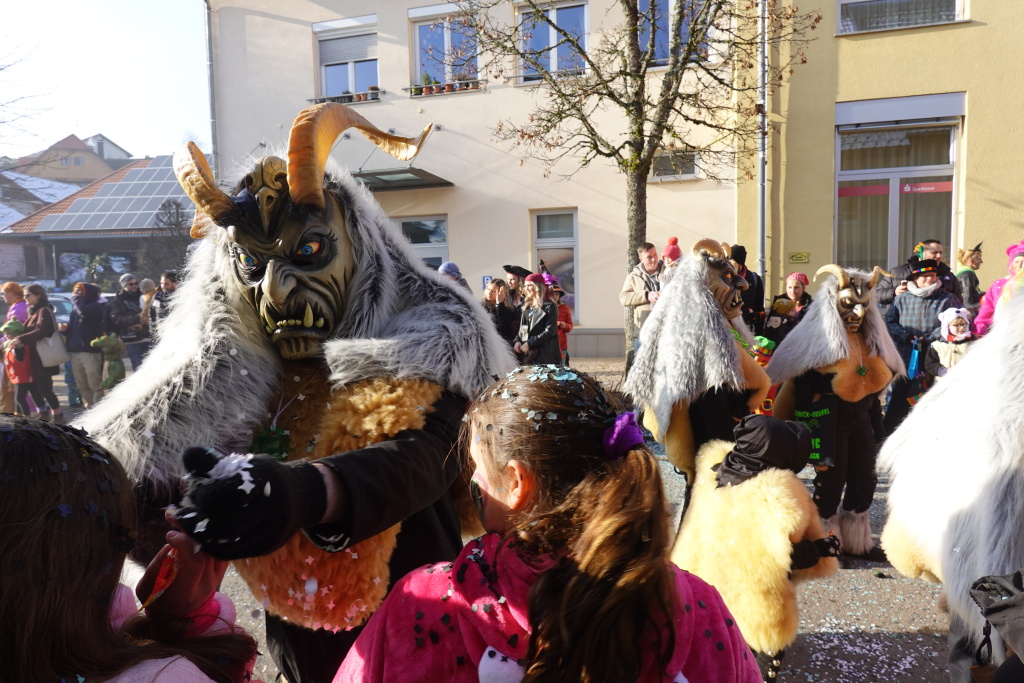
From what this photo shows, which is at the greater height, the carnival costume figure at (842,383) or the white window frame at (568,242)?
the white window frame at (568,242)

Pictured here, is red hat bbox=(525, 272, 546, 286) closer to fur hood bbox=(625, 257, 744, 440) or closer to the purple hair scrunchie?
fur hood bbox=(625, 257, 744, 440)

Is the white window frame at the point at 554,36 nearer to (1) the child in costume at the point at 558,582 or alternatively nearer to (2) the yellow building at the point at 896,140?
(2) the yellow building at the point at 896,140

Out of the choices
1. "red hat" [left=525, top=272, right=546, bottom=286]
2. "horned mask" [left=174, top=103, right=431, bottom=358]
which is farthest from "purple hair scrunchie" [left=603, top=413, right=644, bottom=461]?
"red hat" [left=525, top=272, right=546, bottom=286]

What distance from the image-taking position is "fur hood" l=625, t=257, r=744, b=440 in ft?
10.8

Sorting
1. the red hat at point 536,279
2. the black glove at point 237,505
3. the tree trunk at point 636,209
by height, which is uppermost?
the tree trunk at point 636,209

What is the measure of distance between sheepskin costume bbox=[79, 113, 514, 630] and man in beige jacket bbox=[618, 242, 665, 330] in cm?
583

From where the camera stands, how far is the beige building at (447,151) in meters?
11.5

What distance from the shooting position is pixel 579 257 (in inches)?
467

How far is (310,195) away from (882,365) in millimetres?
3661

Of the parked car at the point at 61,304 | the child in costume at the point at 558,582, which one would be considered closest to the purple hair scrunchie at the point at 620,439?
the child in costume at the point at 558,582

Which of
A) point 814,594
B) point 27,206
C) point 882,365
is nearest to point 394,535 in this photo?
point 814,594

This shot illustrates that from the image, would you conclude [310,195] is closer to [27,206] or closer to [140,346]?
[140,346]

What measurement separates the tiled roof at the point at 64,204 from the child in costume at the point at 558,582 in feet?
72.2

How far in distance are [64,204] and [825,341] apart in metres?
21.9
